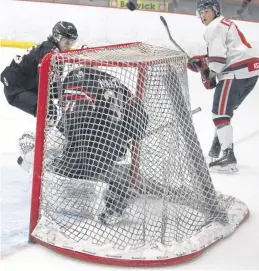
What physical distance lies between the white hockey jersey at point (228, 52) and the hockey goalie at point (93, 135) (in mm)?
1106

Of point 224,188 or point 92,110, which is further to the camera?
point 224,188

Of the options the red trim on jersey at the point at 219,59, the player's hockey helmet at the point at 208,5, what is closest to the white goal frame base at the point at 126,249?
the red trim on jersey at the point at 219,59

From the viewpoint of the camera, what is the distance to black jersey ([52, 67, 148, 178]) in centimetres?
200

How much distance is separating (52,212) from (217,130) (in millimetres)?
1317

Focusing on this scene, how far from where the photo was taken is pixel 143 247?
1.91m

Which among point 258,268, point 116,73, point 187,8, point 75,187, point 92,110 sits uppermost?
point 187,8

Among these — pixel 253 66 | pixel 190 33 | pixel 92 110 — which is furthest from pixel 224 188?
pixel 190 33

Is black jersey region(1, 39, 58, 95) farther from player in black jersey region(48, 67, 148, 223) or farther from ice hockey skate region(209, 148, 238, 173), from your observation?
ice hockey skate region(209, 148, 238, 173)

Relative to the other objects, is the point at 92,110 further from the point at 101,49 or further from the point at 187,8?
the point at 187,8

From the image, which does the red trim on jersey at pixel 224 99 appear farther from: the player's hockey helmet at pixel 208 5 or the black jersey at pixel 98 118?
the black jersey at pixel 98 118

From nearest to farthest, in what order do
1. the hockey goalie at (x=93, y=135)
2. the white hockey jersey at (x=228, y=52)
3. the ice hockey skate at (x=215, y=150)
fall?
the hockey goalie at (x=93, y=135), the white hockey jersey at (x=228, y=52), the ice hockey skate at (x=215, y=150)

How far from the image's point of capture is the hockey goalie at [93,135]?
2000 mm

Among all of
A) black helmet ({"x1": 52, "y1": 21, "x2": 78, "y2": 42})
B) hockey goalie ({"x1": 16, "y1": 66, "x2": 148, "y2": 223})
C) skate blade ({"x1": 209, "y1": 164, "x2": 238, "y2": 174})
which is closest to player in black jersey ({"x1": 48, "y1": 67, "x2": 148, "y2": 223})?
hockey goalie ({"x1": 16, "y1": 66, "x2": 148, "y2": 223})

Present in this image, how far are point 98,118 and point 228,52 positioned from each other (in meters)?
1.30
